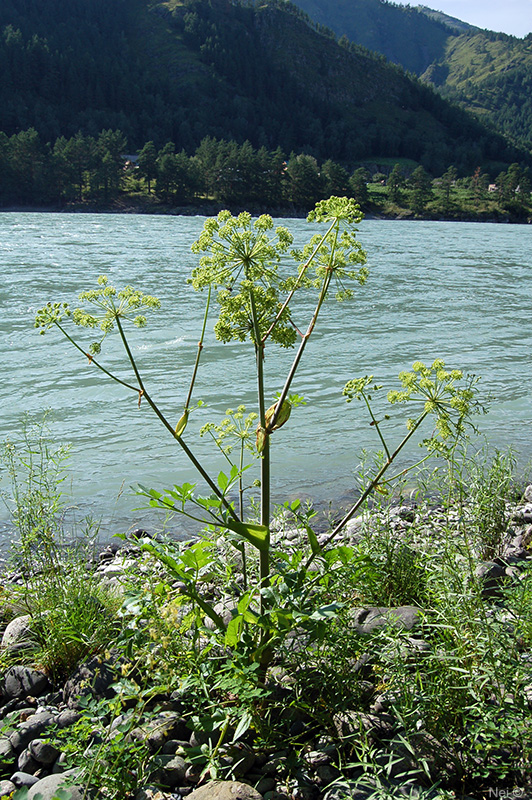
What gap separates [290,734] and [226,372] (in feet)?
35.2

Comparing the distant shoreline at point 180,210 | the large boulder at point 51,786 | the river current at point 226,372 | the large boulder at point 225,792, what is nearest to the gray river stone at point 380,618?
the large boulder at point 225,792

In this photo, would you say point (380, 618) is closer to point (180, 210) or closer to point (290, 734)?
point (290, 734)

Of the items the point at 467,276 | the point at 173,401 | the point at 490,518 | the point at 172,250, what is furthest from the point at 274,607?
the point at 172,250

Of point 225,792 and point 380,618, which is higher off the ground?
point 380,618

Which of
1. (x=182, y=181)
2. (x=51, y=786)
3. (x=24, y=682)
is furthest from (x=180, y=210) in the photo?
(x=51, y=786)

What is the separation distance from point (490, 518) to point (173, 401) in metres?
7.11

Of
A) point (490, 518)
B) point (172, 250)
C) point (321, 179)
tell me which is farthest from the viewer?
point (321, 179)

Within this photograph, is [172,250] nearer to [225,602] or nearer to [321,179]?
[225,602]

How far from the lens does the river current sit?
27.9 ft

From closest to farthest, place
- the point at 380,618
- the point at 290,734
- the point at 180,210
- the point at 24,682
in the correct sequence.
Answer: the point at 290,734 → the point at 380,618 → the point at 24,682 → the point at 180,210

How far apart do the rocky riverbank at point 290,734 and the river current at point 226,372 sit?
1942 mm

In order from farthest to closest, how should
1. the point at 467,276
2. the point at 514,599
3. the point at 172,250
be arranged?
1. the point at 172,250
2. the point at 467,276
3. the point at 514,599

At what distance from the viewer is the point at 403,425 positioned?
34.3ft

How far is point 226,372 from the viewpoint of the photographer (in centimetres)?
1355
